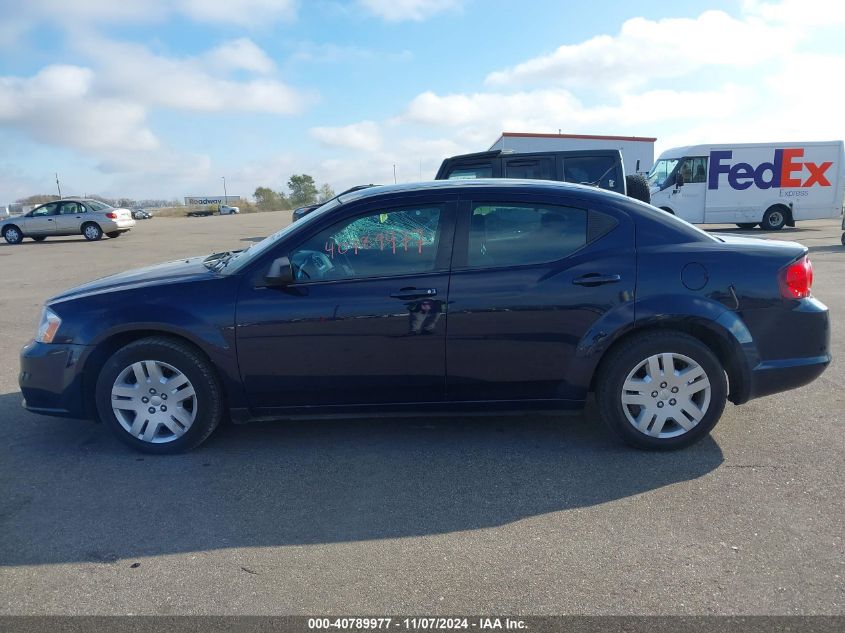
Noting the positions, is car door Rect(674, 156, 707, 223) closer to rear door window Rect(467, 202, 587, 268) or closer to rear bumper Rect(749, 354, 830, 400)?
rear bumper Rect(749, 354, 830, 400)

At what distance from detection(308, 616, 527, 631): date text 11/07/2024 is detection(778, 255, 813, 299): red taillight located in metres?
2.68

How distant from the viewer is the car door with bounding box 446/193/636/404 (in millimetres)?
3672

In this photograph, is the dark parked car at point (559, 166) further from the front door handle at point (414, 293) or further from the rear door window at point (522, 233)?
the front door handle at point (414, 293)

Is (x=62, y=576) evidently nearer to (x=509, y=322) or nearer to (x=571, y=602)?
(x=571, y=602)

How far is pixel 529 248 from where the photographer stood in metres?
3.79

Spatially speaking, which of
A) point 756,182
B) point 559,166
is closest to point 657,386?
point 559,166

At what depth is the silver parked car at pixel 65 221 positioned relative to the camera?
22828 mm

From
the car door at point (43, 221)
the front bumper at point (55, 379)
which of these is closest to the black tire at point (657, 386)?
the front bumper at point (55, 379)

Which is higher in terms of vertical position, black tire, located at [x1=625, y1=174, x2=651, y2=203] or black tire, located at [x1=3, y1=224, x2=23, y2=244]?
black tire, located at [x1=625, y1=174, x2=651, y2=203]

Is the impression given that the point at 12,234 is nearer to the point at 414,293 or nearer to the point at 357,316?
the point at 357,316

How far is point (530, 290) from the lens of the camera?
3.67m

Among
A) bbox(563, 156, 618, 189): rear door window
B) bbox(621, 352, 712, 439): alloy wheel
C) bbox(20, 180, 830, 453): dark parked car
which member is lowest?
bbox(621, 352, 712, 439): alloy wheel

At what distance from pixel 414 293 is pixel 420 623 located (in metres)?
1.88

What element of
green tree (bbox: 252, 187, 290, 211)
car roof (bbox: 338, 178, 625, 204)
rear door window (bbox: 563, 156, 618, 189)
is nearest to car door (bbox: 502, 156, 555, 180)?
rear door window (bbox: 563, 156, 618, 189)
